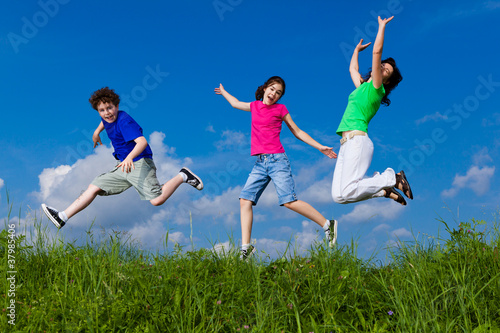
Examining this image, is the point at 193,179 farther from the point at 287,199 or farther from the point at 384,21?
the point at 384,21

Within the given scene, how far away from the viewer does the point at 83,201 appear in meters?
6.64

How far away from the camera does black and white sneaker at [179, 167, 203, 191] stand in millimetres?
6926

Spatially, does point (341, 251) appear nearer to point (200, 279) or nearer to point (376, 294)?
point (376, 294)

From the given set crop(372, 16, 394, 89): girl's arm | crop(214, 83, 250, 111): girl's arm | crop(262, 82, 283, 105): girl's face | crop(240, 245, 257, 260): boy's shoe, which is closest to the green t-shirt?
crop(372, 16, 394, 89): girl's arm

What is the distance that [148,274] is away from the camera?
423 centimetres

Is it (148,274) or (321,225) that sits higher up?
(321,225)

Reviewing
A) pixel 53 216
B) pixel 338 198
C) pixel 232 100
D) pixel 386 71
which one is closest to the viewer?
pixel 338 198

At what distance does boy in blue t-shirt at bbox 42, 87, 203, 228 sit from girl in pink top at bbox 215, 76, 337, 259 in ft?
4.56

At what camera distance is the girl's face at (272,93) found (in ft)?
20.7

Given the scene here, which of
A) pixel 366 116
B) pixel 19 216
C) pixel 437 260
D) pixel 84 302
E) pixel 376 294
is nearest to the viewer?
pixel 84 302

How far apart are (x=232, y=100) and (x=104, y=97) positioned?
1986 millimetres

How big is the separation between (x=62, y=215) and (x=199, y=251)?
2997 mm

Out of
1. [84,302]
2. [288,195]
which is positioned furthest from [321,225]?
[84,302]

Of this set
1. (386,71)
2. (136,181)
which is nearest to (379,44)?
(386,71)
